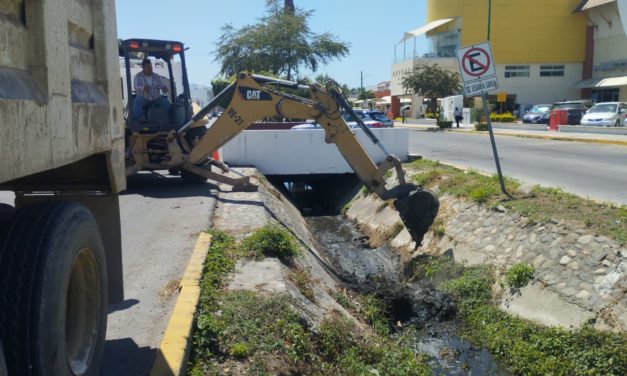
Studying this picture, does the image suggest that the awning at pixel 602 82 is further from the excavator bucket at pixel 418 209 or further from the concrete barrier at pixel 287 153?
the excavator bucket at pixel 418 209

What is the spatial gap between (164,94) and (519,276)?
8290 millimetres

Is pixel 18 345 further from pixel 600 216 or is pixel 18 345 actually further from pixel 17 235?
pixel 600 216

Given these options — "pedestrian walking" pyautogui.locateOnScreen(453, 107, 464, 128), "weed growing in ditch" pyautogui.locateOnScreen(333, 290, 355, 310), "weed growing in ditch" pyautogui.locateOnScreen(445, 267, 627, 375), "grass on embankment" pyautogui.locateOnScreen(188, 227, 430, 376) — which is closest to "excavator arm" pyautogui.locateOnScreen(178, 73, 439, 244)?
"weed growing in ditch" pyautogui.locateOnScreen(445, 267, 627, 375)

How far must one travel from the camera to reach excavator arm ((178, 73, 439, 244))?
10688 mm

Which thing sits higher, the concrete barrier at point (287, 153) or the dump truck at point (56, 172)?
the dump truck at point (56, 172)

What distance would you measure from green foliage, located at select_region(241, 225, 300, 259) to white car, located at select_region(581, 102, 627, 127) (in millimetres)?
28839

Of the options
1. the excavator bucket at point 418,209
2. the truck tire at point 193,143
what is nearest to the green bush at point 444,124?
the truck tire at point 193,143

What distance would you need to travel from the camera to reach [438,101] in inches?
2120

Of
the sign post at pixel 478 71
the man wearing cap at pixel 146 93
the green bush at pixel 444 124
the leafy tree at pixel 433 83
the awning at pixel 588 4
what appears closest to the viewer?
the sign post at pixel 478 71

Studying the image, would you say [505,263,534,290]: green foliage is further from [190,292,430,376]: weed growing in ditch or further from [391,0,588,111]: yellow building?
[391,0,588,111]: yellow building

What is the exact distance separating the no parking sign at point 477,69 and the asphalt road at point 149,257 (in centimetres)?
491

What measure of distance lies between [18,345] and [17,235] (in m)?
0.52

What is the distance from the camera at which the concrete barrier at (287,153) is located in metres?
17.1

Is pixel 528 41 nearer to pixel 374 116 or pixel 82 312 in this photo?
pixel 374 116
